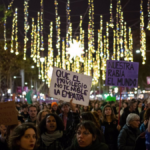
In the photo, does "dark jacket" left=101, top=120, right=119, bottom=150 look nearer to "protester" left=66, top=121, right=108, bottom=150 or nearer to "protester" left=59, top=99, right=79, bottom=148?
"protester" left=59, top=99, right=79, bottom=148

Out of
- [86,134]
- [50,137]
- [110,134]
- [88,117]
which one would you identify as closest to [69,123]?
[88,117]

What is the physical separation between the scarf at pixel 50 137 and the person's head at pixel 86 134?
3.22 ft

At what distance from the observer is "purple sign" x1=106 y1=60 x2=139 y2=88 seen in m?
9.17

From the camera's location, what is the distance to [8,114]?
20.2 feet

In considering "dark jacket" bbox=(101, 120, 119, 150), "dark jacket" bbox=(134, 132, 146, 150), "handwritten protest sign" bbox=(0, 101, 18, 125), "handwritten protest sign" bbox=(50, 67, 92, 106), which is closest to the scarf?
"handwritten protest sign" bbox=(0, 101, 18, 125)

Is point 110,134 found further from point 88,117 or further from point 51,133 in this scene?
point 51,133

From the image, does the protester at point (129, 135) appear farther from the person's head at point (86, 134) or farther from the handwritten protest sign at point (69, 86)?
the person's head at point (86, 134)

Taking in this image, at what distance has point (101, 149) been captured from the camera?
4.17m

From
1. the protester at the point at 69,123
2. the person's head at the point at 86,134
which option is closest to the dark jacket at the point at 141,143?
the person's head at the point at 86,134

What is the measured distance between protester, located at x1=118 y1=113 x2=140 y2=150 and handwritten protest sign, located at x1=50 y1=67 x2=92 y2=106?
176 centimetres

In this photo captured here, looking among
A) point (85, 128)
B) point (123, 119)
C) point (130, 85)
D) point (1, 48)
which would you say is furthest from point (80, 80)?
point (1, 48)

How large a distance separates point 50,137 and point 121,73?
14.6ft

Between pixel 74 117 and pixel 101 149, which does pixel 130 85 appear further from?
pixel 101 149

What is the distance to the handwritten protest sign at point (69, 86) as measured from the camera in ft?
25.5
